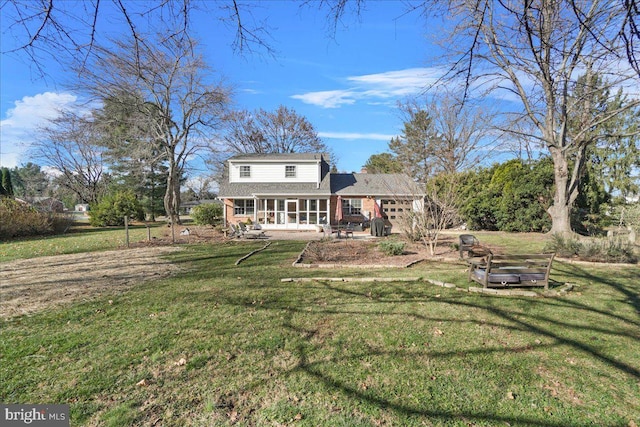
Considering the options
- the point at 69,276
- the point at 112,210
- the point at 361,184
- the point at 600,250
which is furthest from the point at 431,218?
the point at 112,210

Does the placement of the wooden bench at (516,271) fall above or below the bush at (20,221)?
below

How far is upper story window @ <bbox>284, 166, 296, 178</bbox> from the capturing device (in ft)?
78.3

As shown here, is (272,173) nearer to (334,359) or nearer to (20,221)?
(20,221)

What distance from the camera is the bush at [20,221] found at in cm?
1645

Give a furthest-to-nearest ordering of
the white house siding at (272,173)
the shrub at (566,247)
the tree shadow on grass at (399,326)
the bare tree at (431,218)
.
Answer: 1. the white house siding at (272,173)
2. the bare tree at (431,218)
3. the shrub at (566,247)
4. the tree shadow on grass at (399,326)

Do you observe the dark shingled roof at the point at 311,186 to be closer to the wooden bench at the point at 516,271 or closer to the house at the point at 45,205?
the house at the point at 45,205

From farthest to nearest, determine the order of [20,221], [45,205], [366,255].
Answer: [45,205]
[20,221]
[366,255]

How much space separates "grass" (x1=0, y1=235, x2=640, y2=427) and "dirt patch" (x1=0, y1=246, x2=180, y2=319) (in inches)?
32.4

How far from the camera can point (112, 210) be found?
26.2 metres

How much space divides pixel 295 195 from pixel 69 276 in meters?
14.9

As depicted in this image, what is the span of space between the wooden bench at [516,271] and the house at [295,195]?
1511cm

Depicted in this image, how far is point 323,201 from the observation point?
74.0 feet

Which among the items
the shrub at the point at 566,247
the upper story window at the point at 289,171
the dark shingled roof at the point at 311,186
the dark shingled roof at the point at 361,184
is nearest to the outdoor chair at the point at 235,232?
the dark shingled roof at the point at 311,186

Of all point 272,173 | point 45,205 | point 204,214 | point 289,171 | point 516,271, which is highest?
point 289,171
